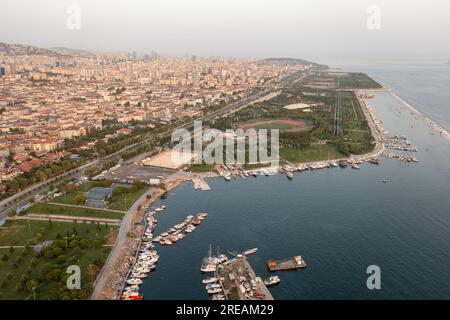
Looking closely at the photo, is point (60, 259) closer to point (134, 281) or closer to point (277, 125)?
point (134, 281)

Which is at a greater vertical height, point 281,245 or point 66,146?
point 66,146

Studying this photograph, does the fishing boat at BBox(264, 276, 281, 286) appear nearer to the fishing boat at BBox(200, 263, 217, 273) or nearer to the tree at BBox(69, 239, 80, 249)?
the fishing boat at BBox(200, 263, 217, 273)

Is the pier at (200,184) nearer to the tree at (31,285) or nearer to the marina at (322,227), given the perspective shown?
the marina at (322,227)

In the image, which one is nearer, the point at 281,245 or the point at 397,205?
the point at 281,245

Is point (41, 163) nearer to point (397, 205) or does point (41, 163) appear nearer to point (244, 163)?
point (244, 163)

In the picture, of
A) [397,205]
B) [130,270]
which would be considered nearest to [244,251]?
[130,270]
